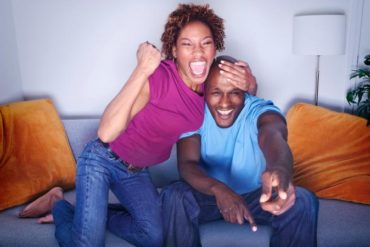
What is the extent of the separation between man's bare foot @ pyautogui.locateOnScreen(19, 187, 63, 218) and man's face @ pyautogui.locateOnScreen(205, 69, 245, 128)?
0.87 meters

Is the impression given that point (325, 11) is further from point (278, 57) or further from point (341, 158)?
point (341, 158)

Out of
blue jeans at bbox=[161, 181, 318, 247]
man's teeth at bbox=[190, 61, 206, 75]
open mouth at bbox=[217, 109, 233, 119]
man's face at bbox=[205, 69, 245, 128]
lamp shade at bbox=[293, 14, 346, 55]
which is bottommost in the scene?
blue jeans at bbox=[161, 181, 318, 247]

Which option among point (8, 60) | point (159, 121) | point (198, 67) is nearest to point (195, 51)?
point (198, 67)

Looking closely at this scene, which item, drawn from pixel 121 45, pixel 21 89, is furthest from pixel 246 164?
pixel 21 89

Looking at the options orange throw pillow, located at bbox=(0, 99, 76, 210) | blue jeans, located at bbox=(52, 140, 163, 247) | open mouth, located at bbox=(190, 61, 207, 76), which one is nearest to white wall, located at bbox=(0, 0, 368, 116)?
orange throw pillow, located at bbox=(0, 99, 76, 210)

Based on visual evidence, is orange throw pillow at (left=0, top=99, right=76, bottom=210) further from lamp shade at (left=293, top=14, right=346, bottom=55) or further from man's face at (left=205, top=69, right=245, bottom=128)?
lamp shade at (left=293, top=14, right=346, bottom=55)

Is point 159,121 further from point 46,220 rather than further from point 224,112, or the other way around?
point 46,220

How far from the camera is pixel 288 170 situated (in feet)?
3.96

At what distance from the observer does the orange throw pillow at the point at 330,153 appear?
73.1 inches

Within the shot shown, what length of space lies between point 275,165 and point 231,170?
0.42 meters

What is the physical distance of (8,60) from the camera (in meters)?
2.42

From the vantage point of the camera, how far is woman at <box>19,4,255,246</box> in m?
1.43

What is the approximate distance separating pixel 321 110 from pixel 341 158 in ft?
0.96

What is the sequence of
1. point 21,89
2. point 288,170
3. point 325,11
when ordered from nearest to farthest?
point 288,170, point 325,11, point 21,89
